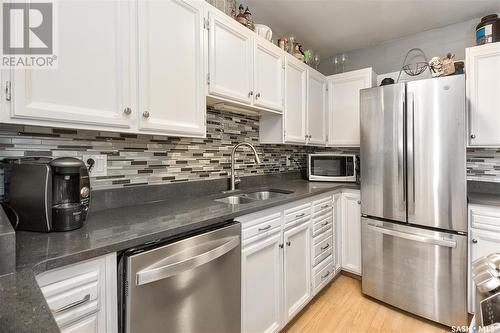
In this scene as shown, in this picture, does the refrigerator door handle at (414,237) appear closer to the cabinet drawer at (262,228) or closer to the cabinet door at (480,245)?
the cabinet door at (480,245)

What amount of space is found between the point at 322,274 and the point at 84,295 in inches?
72.8

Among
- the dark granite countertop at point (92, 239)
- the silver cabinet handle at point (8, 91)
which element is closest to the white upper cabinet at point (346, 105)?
the dark granite countertop at point (92, 239)

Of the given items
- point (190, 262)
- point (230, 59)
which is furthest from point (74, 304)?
point (230, 59)

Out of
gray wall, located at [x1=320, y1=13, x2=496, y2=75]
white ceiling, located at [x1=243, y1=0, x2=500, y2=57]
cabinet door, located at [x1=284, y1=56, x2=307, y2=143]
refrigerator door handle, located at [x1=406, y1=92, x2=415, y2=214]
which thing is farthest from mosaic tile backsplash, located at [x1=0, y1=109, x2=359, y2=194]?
gray wall, located at [x1=320, y1=13, x2=496, y2=75]

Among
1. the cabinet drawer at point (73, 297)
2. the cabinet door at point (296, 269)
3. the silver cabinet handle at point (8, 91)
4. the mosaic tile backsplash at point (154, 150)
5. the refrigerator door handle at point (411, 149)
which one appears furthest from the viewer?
the refrigerator door handle at point (411, 149)

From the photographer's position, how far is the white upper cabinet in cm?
259

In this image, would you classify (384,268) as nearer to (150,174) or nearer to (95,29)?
(150,174)

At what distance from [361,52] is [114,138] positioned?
2951mm

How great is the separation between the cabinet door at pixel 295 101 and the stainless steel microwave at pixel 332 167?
37 cm

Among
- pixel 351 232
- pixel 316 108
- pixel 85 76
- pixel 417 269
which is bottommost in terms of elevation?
pixel 417 269

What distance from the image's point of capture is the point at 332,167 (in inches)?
102

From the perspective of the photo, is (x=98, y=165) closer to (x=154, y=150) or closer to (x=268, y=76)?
(x=154, y=150)

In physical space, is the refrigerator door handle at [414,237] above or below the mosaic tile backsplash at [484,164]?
below

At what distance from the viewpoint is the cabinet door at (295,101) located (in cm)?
217
